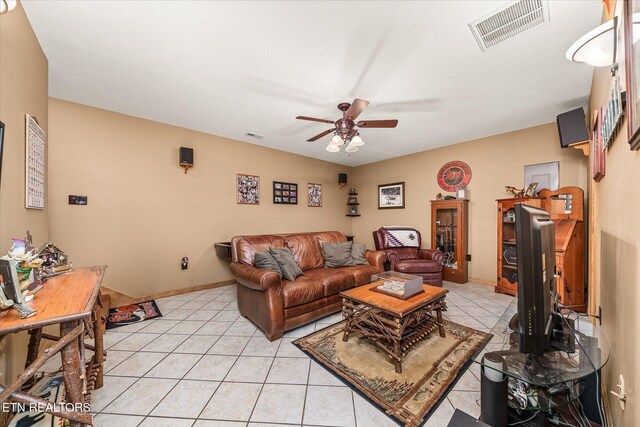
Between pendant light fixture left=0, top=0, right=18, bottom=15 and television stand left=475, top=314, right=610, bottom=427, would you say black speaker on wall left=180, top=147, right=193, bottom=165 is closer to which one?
pendant light fixture left=0, top=0, right=18, bottom=15

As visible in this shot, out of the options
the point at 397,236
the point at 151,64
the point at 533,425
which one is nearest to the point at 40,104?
the point at 151,64

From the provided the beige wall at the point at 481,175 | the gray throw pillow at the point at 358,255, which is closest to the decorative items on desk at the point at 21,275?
the gray throw pillow at the point at 358,255

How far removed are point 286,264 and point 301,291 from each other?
1.26 ft

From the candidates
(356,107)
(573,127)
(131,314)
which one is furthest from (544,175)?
(131,314)

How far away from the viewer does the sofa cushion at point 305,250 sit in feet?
10.7

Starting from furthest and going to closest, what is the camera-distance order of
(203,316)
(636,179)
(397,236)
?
(397,236) < (203,316) < (636,179)

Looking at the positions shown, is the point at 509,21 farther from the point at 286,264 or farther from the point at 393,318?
the point at 286,264

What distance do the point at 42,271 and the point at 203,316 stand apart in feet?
→ 5.41

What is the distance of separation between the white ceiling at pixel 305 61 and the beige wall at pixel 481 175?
0.43 m

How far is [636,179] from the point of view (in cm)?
91

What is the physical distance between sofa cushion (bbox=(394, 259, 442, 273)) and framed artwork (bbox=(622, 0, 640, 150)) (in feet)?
10.4

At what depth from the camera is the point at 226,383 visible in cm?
172

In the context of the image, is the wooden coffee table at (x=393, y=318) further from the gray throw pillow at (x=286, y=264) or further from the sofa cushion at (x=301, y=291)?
the gray throw pillow at (x=286, y=264)

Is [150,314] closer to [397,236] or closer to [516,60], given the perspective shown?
[397,236]
